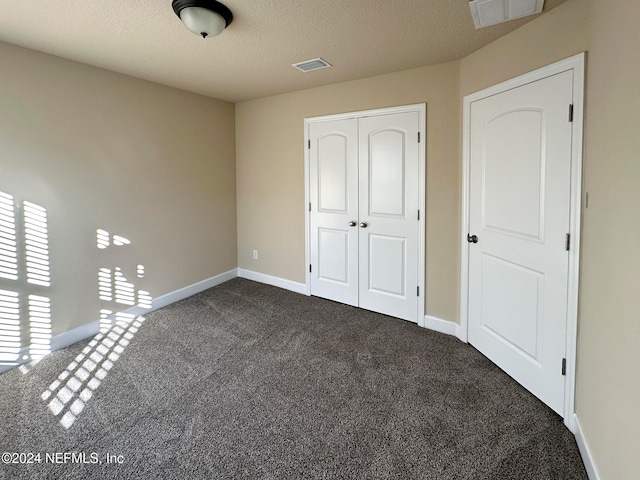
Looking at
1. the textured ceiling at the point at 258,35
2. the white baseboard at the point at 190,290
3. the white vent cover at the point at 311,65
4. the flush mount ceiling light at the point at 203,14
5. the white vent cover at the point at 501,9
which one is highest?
the white vent cover at the point at 311,65

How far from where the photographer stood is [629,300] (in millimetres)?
1284

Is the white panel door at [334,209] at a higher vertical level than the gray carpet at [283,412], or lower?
higher

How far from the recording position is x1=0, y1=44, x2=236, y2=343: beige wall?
8.46 ft

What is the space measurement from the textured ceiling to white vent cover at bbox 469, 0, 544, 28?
0.21 ft

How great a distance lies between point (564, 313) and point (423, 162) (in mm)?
1674

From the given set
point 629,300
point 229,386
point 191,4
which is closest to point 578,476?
point 629,300

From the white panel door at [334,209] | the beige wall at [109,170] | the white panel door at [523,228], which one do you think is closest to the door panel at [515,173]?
Answer: the white panel door at [523,228]

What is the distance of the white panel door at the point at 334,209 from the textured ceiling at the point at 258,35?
661 millimetres

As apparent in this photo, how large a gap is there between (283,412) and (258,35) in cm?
251

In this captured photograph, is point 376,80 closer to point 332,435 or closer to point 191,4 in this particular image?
point 191,4

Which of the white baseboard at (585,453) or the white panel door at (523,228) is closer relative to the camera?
the white baseboard at (585,453)

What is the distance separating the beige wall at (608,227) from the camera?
1261 millimetres

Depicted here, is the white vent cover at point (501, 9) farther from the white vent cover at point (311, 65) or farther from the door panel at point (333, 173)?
the door panel at point (333, 173)

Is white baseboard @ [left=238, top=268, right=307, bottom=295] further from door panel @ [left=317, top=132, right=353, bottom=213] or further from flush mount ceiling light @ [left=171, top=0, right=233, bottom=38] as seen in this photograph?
flush mount ceiling light @ [left=171, top=0, right=233, bottom=38]
